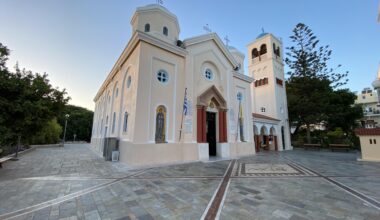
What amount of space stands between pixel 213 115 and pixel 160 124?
4587 millimetres

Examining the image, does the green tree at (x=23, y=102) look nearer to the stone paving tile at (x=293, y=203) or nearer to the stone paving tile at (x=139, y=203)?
the stone paving tile at (x=139, y=203)

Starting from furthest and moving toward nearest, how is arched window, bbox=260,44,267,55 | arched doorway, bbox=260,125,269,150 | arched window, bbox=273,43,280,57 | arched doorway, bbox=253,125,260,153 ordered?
arched window, bbox=260,44,267,55 → arched window, bbox=273,43,280,57 → arched doorway, bbox=260,125,269,150 → arched doorway, bbox=253,125,260,153

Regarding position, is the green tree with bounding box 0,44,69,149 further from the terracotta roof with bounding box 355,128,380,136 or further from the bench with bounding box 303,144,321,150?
the bench with bounding box 303,144,321,150

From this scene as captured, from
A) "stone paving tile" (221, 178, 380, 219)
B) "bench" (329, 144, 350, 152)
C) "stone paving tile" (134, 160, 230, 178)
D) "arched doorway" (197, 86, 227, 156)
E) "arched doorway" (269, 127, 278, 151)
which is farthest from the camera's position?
"arched doorway" (269, 127, 278, 151)

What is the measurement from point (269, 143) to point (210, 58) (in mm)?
A: 12722

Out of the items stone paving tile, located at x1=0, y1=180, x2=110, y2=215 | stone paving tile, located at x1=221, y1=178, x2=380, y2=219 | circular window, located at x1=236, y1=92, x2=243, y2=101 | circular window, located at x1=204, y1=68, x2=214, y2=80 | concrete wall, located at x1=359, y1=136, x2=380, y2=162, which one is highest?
circular window, located at x1=204, y1=68, x2=214, y2=80

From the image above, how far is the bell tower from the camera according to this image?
65.9ft

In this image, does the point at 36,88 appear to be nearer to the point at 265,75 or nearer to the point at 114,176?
the point at 114,176

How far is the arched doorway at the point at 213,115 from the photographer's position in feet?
35.3

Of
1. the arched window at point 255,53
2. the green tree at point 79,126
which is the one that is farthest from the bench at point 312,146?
the green tree at point 79,126

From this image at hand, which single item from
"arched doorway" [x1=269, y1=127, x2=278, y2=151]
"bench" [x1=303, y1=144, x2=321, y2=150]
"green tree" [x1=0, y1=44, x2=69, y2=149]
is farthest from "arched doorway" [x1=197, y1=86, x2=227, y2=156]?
"bench" [x1=303, y1=144, x2=321, y2=150]

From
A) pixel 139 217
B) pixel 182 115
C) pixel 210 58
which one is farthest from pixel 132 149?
pixel 210 58

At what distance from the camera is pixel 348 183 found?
5434mm

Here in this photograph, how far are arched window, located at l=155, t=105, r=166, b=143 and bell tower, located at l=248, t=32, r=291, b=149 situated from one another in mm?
15495
